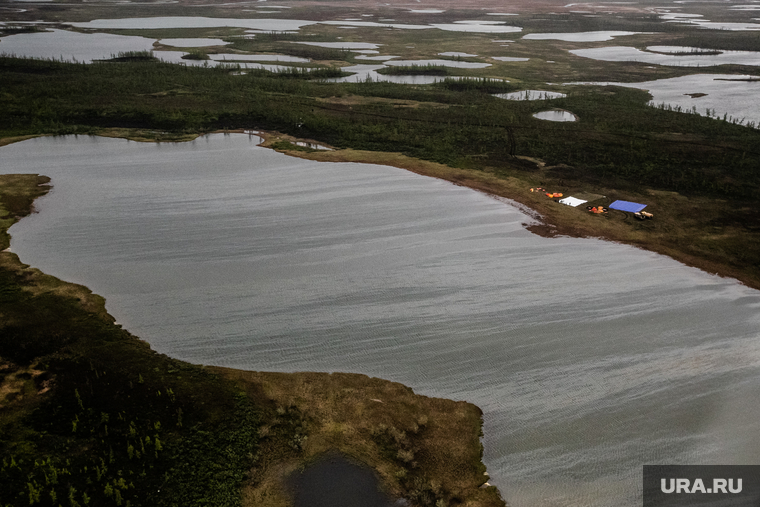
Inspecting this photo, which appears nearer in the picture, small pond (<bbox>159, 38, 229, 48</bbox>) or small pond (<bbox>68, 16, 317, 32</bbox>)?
small pond (<bbox>159, 38, 229, 48</bbox>)

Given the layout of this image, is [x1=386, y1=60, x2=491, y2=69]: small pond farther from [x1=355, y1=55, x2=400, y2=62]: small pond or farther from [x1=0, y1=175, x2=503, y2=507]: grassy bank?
[x1=0, y1=175, x2=503, y2=507]: grassy bank

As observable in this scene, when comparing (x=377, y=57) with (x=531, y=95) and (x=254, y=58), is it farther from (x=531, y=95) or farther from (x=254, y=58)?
(x=531, y=95)

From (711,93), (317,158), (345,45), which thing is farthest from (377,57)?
(317,158)

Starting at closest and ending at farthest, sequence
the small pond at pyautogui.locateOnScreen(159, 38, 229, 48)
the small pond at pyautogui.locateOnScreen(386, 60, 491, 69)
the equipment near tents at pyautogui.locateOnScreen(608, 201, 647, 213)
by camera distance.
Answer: the equipment near tents at pyautogui.locateOnScreen(608, 201, 647, 213)
the small pond at pyautogui.locateOnScreen(386, 60, 491, 69)
the small pond at pyautogui.locateOnScreen(159, 38, 229, 48)

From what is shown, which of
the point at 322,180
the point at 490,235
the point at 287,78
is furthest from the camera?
the point at 287,78

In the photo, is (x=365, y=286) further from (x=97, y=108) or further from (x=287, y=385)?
(x=97, y=108)

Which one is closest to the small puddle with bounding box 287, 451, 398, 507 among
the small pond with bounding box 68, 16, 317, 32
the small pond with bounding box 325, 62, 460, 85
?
the small pond with bounding box 325, 62, 460, 85

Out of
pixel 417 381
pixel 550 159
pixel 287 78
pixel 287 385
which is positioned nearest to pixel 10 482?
pixel 287 385
